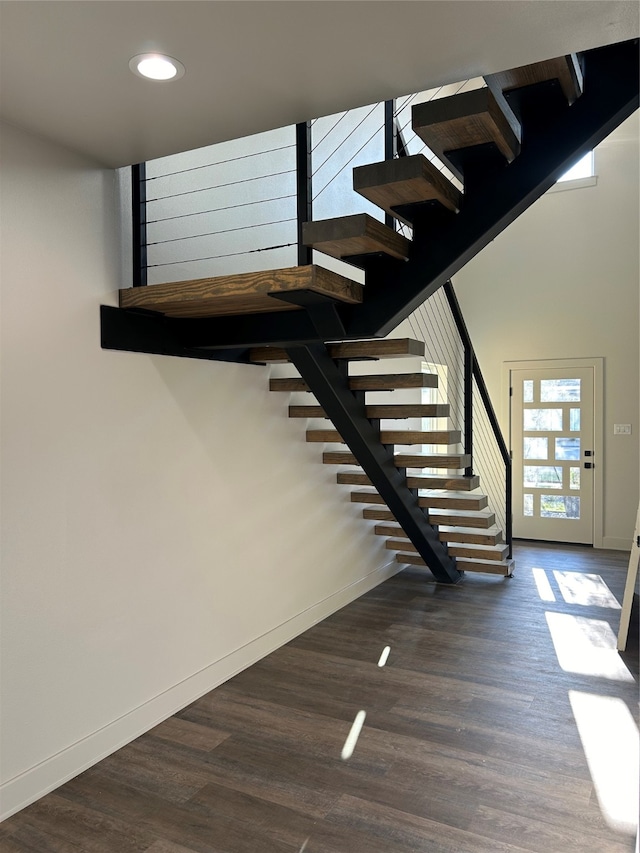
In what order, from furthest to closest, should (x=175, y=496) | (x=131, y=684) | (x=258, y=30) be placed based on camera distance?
(x=175, y=496)
(x=131, y=684)
(x=258, y=30)

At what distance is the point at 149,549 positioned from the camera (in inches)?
120

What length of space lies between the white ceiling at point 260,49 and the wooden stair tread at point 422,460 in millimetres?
2431

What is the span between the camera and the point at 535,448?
23.3 feet

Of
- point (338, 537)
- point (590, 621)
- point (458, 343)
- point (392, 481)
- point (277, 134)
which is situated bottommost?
point (590, 621)

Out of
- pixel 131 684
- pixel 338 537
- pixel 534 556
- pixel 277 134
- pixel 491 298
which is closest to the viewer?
pixel 131 684

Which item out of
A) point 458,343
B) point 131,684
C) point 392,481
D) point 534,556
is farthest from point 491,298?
point 131,684

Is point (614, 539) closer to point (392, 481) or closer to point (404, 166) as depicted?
point (392, 481)

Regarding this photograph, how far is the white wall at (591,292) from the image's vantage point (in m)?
6.65

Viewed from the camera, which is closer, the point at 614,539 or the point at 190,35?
the point at 190,35

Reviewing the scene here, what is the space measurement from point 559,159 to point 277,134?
2405 mm

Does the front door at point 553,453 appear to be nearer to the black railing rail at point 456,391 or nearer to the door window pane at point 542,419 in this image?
the door window pane at point 542,419

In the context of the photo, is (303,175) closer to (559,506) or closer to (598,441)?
(598,441)

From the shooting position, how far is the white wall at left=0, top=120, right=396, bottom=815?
242cm

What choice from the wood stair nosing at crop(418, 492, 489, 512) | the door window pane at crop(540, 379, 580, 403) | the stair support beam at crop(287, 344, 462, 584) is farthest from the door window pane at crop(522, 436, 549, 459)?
the wood stair nosing at crop(418, 492, 489, 512)
